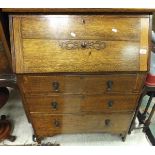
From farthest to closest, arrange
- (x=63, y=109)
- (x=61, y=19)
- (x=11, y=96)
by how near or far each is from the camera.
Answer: (x=11, y=96) < (x=63, y=109) < (x=61, y=19)

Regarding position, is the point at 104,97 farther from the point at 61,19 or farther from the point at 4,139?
the point at 4,139

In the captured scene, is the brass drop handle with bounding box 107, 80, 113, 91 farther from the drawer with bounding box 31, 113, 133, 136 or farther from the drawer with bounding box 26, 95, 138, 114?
the drawer with bounding box 31, 113, 133, 136

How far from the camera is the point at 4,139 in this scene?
68.6 inches

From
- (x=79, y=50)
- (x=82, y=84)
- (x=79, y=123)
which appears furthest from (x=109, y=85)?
(x=79, y=123)

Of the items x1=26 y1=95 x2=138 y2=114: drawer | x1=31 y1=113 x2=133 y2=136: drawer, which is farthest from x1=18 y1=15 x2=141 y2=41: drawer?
x1=31 y1=113 x2=133 y2=136: drawer

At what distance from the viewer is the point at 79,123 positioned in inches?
60.1

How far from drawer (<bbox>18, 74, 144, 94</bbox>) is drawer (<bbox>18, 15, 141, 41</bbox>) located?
23 cm

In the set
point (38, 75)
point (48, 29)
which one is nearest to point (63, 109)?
point (38, 75)

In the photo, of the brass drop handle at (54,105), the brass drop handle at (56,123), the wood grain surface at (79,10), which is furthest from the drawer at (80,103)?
the wood grain surface at (79,10)

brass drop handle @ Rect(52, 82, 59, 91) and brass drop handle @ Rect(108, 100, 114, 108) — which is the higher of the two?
brass drop handle @ Rect(52, 82, 59, 91)

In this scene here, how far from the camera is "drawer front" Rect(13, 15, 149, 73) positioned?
1.10 meters

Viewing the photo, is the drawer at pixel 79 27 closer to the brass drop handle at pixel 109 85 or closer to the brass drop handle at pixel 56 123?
the brass drop handle at pixel 109 85

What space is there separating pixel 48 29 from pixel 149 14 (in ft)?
1.76

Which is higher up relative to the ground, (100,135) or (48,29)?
(48,29)
